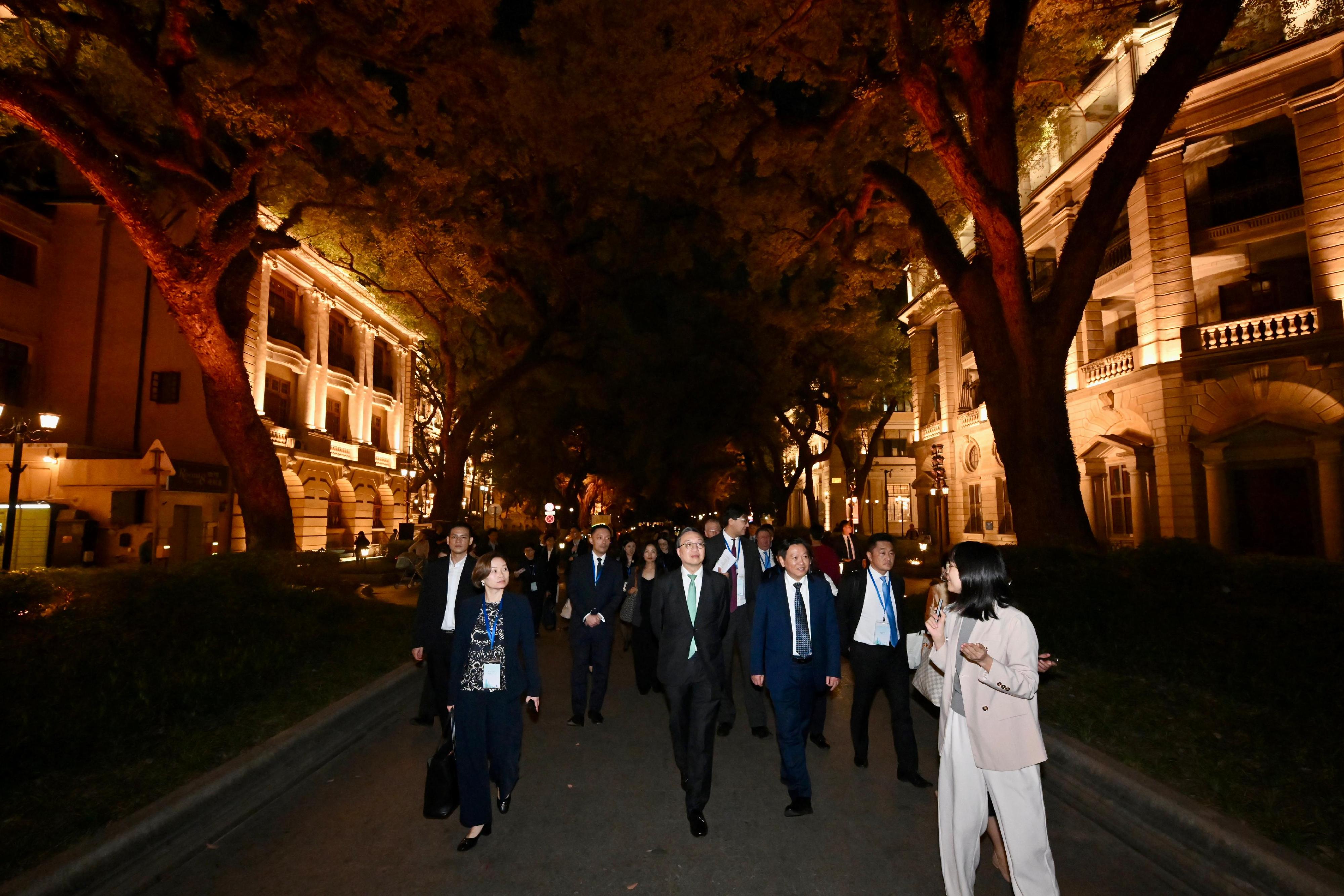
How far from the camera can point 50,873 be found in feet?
11.8

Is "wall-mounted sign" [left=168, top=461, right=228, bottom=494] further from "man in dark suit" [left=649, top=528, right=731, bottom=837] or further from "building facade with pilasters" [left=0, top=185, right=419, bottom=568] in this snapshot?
"man in dark suit" [left=649, top=528, right=731, bottom=837]

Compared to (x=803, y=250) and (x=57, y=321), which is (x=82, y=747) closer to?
(x=803, y=250)

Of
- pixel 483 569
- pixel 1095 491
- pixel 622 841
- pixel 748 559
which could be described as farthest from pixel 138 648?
pixel 1095 491

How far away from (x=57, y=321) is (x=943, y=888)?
28.8 meters

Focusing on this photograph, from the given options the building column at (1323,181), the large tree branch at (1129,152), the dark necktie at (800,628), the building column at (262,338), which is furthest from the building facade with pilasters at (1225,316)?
the building column at (262,338)

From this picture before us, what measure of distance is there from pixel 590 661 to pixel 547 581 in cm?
510

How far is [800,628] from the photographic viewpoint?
5.31 metres

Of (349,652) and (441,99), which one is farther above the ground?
(441,99)

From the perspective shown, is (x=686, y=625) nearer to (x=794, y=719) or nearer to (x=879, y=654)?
(x=794, y=719)

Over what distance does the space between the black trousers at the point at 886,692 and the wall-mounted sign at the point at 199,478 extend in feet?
71.2

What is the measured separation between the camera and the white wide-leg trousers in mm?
3293

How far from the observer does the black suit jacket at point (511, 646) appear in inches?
188

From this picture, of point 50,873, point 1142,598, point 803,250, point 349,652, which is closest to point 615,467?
point 803,250

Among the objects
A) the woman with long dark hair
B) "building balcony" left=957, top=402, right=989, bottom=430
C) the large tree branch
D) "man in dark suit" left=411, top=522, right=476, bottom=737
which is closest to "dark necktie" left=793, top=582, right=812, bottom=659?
"man in dark suit" left=411, top=522, right=476, bottom=737
